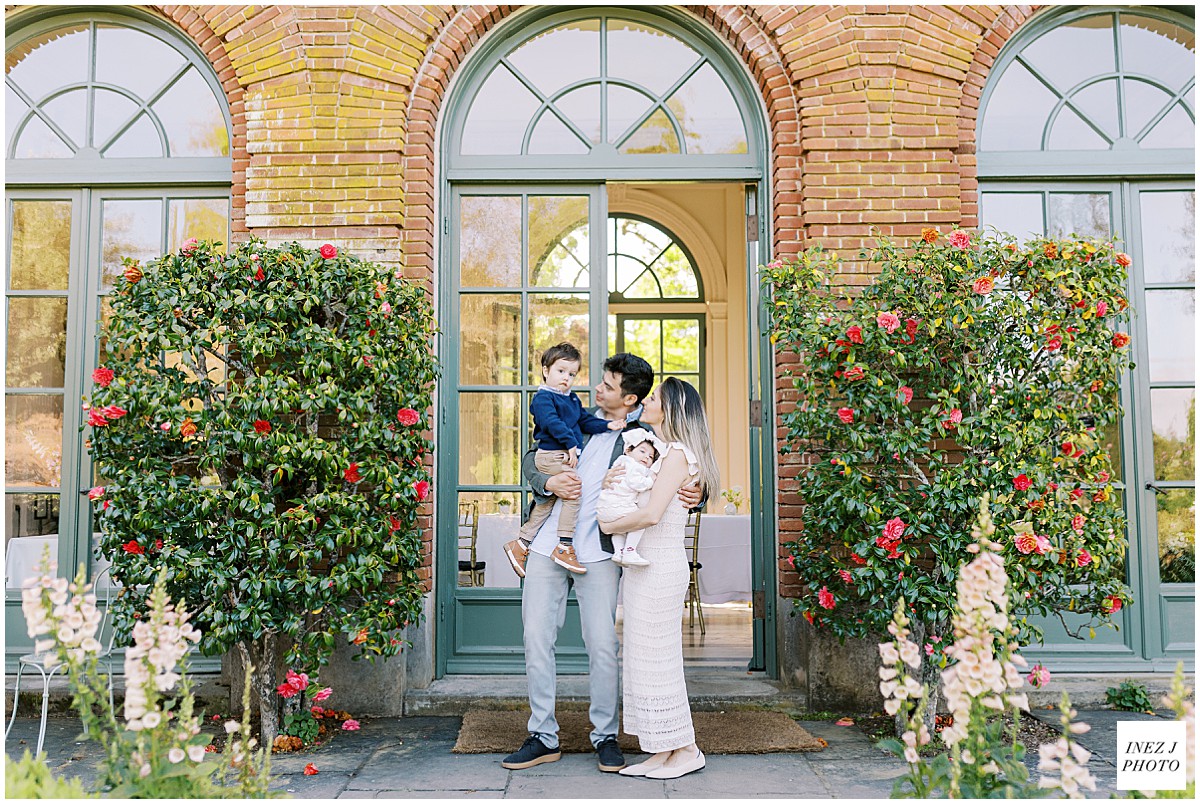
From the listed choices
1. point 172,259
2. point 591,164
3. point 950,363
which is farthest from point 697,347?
point 172,259

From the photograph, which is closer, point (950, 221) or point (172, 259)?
point (172, 259)

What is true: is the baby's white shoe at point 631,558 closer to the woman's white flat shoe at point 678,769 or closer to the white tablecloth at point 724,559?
the woman's white flat shoe at point 678,769

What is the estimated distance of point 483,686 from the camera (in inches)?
194

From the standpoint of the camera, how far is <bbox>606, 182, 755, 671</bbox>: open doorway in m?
10.4

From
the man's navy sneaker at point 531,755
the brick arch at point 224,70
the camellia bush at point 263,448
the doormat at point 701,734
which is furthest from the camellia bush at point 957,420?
the brick arch at point 224,70

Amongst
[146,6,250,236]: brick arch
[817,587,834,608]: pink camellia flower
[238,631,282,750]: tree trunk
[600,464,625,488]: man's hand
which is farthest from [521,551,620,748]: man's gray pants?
[146,6,250,236]: brick arch

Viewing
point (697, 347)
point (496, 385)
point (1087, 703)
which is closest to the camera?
point (1087, 703)

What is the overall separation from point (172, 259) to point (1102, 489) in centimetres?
452

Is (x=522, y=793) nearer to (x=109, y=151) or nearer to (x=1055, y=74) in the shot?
(x=109, y=151)

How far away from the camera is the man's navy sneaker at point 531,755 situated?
155 inches

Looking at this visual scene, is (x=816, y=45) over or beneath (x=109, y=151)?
over

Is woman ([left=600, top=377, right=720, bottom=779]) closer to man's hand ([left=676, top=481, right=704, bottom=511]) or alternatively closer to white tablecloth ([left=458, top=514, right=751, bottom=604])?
man's hand ([left=676, top=481, right=704, bottom=511])

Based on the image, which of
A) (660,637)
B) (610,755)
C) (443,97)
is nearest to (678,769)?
(610,755)

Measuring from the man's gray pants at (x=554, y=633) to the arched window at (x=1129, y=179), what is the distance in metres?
3.18
